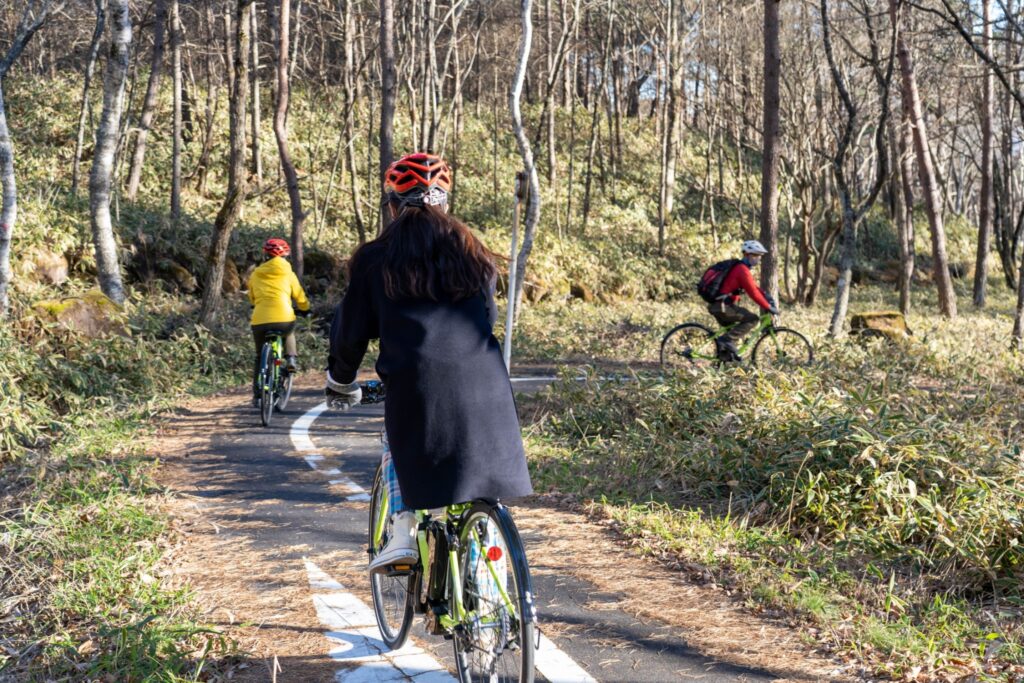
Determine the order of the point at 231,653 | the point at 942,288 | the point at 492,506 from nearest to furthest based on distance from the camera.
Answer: the point at 492,506 < the point at 231,653 < the point at 942,288

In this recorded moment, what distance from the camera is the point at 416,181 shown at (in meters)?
3.64

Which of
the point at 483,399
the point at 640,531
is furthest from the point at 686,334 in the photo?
the point at 483,399

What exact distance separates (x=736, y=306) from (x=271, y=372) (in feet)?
24.1

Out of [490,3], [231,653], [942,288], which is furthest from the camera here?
[490,3]

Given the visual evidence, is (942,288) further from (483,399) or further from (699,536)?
(483,399)

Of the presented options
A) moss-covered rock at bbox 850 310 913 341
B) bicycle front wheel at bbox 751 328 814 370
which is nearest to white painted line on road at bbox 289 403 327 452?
bicycle front wheel at bbox 751 328 814 370

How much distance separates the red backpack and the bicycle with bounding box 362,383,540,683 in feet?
35.1

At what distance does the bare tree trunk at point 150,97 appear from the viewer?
21.1m

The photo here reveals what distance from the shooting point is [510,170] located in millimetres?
35531

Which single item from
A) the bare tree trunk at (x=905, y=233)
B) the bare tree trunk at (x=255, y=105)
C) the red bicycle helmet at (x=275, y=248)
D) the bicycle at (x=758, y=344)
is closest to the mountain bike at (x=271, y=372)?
the red bicycle helmet at (x=275, y=248)

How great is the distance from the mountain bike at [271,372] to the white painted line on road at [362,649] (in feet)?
19.5

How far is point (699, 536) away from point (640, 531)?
45cm

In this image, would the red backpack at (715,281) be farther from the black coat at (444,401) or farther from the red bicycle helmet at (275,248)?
the black coat at (444,401)

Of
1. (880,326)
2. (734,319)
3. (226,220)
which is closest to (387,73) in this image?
(226,220)
